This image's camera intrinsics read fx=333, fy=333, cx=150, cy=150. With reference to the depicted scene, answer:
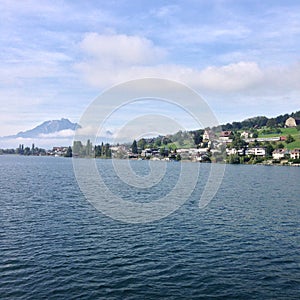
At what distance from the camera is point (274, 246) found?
3331 centimetres

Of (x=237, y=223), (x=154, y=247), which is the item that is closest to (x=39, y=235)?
(x=154, y=247)

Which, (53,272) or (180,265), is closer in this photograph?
(53,272)

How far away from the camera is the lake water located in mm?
23391

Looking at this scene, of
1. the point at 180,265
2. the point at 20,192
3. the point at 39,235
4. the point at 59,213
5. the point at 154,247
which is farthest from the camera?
the point at 20,192

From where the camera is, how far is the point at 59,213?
4647 centimetres

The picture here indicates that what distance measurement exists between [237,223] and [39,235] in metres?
24.0

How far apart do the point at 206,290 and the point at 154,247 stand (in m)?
9.50

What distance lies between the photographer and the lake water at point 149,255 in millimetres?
23391

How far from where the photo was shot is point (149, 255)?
98.5 feet

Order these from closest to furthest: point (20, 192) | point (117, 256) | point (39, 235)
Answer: point (117, 256), point (39, 235), point (20, 192)

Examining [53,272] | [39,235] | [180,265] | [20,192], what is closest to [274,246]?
[180,265]

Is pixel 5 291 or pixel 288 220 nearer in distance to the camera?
pixel 5 291

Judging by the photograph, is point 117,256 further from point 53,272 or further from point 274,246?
point 274,246

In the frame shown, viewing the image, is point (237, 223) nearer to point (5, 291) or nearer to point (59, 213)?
point (59, 213)
